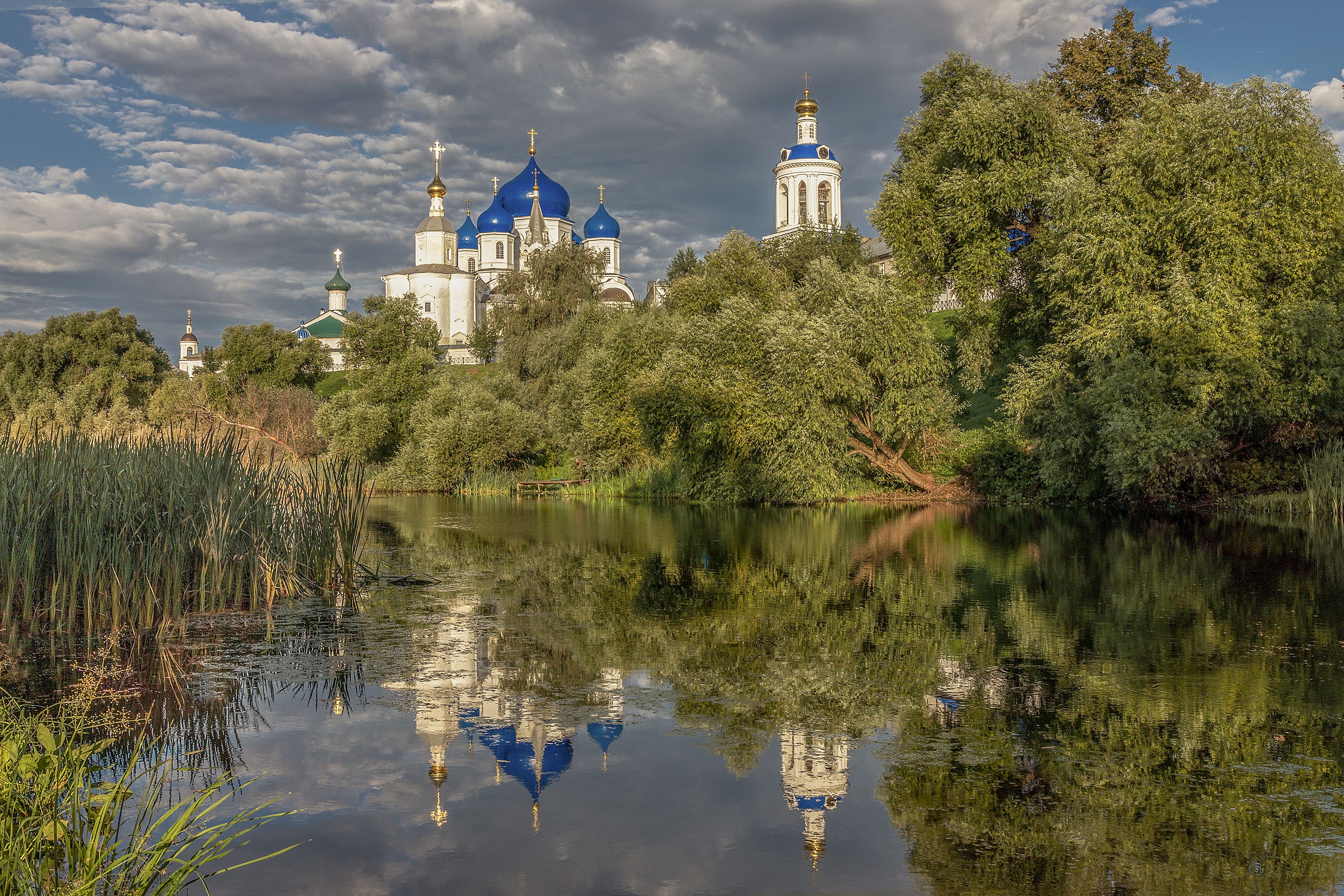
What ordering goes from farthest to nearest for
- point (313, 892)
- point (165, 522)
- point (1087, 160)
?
point (1087, 160) → point (165, 522) → point (313, 892)

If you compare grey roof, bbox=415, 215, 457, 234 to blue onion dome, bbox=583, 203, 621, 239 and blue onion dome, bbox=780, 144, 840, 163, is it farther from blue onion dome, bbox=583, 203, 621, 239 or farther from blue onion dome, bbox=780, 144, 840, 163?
blue onion dome, bbox=780, 144, 840, 163

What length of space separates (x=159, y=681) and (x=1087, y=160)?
2935cm

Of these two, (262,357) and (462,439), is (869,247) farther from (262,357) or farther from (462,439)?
(262,357)

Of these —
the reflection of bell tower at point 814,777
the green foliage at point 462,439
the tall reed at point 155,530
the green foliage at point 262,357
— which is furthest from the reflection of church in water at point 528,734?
the green foliage at point 262,357

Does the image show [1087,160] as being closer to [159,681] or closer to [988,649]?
[988,649]

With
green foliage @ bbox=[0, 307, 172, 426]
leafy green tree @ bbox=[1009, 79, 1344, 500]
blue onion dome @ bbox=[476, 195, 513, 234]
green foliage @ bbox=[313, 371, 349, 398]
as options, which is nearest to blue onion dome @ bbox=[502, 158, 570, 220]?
blue onion dome @ bbox=[476, 195, 513, 234]

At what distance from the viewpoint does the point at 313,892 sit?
439cm

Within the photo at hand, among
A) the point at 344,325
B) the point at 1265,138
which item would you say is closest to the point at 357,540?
the point at 1265,138

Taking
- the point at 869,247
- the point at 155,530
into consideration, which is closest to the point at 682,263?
the point at 869,247

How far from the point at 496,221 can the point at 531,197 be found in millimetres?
3898

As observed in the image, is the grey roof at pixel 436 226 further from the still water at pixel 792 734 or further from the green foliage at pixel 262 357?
the still water at pixel 792 734

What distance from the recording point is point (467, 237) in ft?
306

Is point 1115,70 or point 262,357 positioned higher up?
point 1115,70

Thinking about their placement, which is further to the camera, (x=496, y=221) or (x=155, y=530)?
(x=496, y=221)
